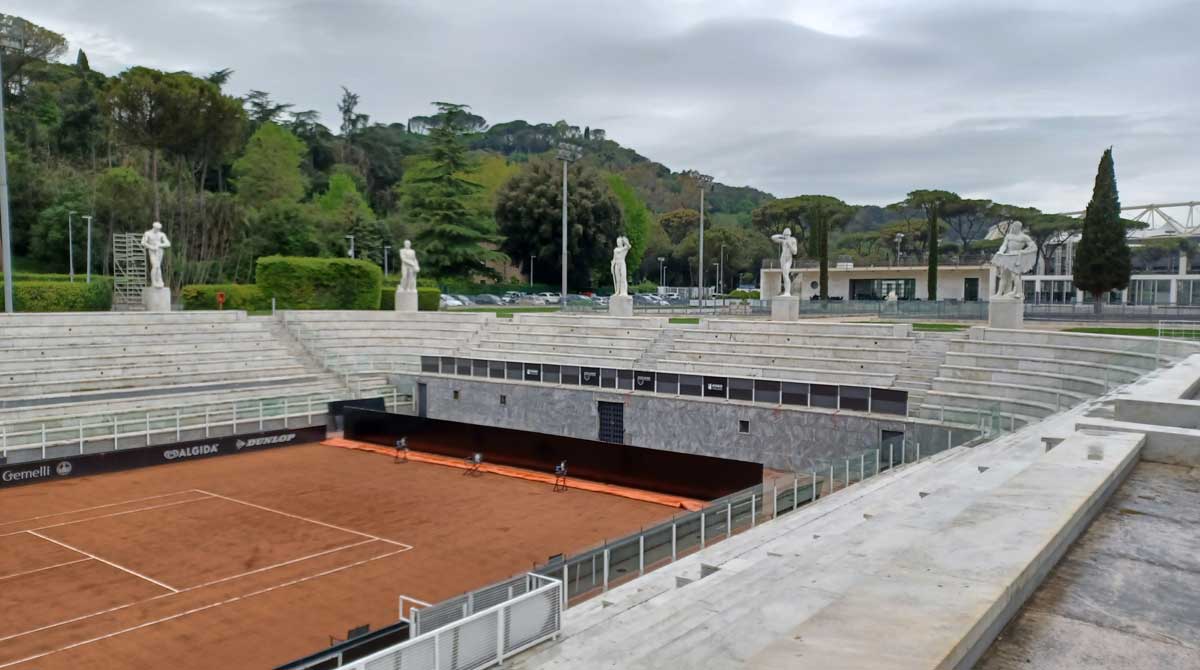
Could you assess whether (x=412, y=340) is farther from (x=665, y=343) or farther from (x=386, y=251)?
(x=386, y=251)

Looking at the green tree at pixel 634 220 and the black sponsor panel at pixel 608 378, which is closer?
the black sponsor panel at pixel 608 378

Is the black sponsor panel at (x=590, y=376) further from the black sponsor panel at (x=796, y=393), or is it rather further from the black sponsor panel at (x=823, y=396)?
the black sponsor panel at (x=823, y=396)

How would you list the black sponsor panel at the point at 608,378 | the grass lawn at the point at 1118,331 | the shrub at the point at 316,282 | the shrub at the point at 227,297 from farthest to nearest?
the shrub at the point at 316,282
the shrub at the point at 227,297
the grass lawn at the point at 1118,331
the black sponsor panel at the point at 608,378

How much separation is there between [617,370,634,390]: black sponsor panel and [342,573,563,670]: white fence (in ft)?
78.5

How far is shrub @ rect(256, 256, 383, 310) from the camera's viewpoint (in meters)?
44.6

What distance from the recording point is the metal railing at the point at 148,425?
24.8 metres

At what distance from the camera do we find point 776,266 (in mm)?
78312

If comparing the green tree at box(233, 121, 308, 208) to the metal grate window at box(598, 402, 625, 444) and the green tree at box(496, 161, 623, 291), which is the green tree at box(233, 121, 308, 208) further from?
the metal grate window at box(598, 402, 625, 444)

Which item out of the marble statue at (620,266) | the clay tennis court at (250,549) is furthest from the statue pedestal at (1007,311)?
the marble statue at (620,266)

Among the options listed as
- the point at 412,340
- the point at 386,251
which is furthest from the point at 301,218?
the point at 412,340

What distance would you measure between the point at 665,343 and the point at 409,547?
17.6m

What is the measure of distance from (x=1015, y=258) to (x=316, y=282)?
34336mm

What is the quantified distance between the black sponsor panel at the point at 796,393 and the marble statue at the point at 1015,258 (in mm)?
8690

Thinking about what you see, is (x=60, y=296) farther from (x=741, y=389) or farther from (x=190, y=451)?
(x=741, y=389)
